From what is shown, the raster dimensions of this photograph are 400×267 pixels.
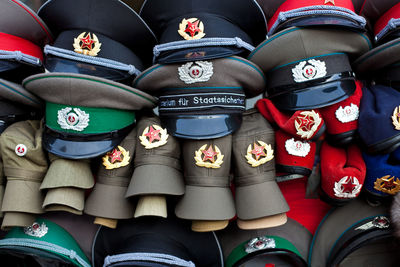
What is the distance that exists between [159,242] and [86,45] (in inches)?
24.2

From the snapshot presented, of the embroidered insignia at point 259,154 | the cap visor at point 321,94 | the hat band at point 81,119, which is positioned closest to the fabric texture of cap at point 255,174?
the embroidered insignia at point 259,154

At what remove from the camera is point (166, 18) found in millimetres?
994

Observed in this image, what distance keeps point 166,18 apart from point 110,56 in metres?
0.20

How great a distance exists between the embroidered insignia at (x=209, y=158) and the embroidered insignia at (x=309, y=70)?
0.96 ft

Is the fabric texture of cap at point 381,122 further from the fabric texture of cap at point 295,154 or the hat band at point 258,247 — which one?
the hat band at point 258,247

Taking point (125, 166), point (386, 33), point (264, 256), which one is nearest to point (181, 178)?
point (125, 166)

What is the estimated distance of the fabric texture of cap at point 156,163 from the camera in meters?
0.90

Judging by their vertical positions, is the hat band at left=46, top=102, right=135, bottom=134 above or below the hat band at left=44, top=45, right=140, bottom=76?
below

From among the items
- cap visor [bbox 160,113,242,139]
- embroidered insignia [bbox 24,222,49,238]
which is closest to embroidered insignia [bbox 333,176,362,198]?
cap visor [bbox 160,113,242,139]

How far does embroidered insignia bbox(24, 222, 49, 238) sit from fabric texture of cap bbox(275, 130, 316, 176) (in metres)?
0.76

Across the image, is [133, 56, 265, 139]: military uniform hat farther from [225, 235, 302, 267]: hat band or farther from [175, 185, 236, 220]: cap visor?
A: [225, 235, 302, 267]: hat band

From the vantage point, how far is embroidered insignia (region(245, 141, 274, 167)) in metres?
0.92

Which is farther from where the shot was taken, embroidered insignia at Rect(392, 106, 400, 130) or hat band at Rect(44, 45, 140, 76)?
hat band at Rect(44, 45, 140, 76)

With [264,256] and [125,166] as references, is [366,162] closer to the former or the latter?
[264,256]
